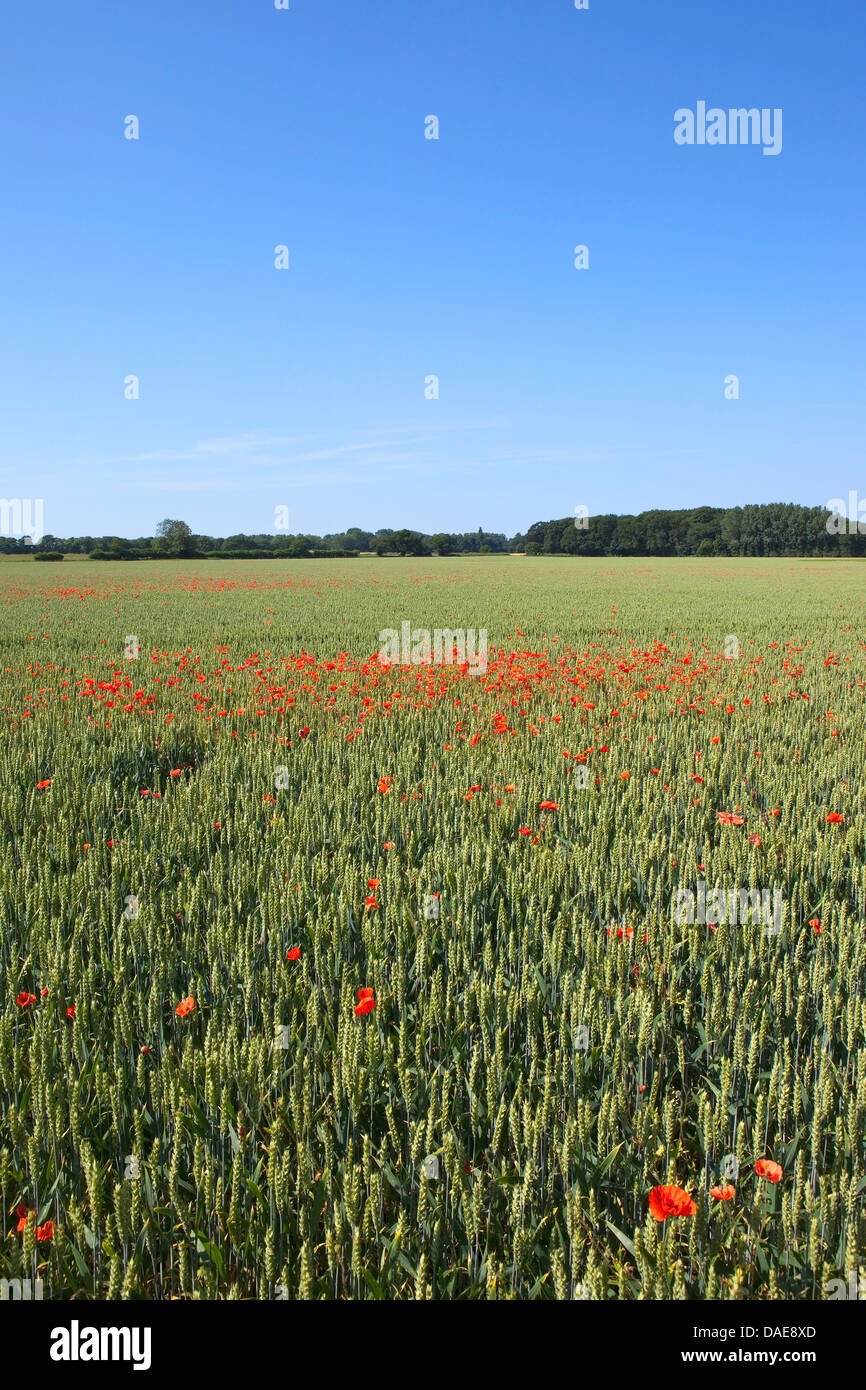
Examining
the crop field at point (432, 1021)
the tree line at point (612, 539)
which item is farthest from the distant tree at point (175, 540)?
the crop field at point (432, 1021)

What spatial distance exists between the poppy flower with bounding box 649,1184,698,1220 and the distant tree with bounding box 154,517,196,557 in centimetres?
8888

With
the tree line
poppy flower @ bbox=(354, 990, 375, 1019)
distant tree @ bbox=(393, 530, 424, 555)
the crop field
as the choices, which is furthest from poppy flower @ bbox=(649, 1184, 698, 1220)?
distant tree @ bbox=(393, 530, 424, 555)

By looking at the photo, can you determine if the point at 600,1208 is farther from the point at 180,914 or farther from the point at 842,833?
the point at 842,833

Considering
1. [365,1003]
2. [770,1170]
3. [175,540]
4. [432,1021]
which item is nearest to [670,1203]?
[770,1170]

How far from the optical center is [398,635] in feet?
50.0

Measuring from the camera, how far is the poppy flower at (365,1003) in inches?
95.3

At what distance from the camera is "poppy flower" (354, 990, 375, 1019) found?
7.95 feet

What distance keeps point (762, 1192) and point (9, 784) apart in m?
5.17

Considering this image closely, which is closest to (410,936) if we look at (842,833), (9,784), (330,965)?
(330,965)

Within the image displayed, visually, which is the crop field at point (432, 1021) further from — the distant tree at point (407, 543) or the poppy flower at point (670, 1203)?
the distant tree at point (407, 543)

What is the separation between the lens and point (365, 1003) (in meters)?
2.43
